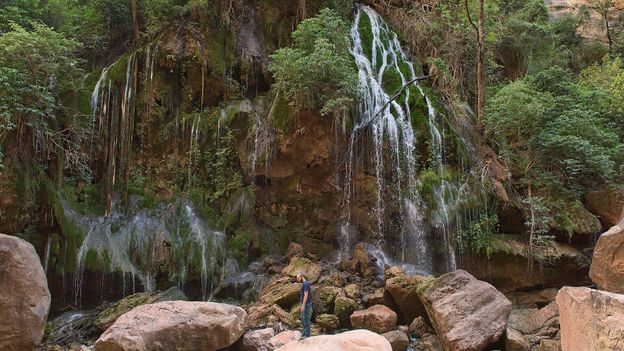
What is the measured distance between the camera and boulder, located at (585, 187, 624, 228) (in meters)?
12.3

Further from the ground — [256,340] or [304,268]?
[304,268]

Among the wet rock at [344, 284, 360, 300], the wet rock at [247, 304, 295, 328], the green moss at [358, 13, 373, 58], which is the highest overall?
the green moss at [358, 13, 373, 58]

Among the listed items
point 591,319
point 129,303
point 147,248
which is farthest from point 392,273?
point 591,319

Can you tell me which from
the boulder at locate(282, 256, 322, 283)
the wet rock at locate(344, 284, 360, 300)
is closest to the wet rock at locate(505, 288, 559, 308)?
the wet rock at locate(344, 284, 360, 300)

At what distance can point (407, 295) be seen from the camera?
944 centimetres

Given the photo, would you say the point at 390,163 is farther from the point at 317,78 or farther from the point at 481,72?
the point at 481,72

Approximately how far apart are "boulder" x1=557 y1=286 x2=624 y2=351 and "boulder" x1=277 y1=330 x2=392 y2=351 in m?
1.94

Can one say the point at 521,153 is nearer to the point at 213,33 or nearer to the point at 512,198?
the point at 512,198

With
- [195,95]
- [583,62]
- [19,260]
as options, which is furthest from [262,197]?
[583,62]

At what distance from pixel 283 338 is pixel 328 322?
4.20 feet

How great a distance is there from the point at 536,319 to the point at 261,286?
6.07 m

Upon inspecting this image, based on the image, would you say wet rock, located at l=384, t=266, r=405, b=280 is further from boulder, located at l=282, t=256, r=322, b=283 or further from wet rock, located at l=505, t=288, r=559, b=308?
wet rock, located at l=505, t=288, r=559, b=308

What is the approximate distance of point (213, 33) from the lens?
14.9 m

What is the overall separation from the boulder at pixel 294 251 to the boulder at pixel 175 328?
4.04 m
